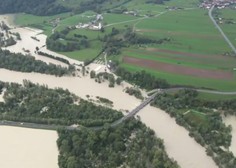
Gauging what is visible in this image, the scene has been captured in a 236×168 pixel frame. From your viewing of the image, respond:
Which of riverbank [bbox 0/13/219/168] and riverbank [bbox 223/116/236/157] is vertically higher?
riverbank [bbox 223/116/236/157]

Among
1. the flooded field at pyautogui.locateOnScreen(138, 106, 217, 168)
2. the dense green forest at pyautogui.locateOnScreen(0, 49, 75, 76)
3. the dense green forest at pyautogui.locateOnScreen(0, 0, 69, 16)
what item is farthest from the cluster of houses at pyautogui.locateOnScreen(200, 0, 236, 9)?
the flooded field at pyautogui.locateOnScreen(138, 106, 217, 168)

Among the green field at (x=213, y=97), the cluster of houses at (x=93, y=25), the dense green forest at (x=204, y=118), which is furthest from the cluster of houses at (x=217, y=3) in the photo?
the dense green forest at (x=204, y=118)

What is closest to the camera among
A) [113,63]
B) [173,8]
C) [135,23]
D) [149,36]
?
[113,63]

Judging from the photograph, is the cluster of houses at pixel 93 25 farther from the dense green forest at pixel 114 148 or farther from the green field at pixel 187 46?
the dense green forest at pixel 114 148

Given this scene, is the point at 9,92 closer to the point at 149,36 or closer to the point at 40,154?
the point at 40,154

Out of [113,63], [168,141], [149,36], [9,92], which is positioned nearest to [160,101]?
[168,141]

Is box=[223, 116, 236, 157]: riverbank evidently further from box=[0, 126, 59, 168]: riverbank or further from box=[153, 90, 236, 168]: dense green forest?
box=[0, 126, 59, 168]: riverbank

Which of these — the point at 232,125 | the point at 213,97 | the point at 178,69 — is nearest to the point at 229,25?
the point at 178,69
